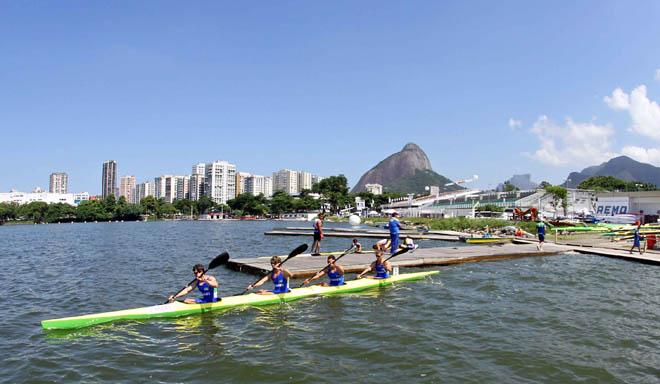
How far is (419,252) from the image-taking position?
27.7 meters

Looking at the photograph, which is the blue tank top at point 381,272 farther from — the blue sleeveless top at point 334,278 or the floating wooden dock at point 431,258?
the floating wooden dock at point 431,258

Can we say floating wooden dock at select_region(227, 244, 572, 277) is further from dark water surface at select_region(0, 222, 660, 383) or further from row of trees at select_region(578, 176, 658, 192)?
row of trees at select_region(578, 176, 658, 192)

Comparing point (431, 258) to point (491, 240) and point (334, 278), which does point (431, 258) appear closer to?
point (334, 278)

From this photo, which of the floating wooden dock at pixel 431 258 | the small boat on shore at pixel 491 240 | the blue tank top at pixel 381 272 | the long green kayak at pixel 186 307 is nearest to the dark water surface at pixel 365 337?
the long green kayak at pixel 186 307

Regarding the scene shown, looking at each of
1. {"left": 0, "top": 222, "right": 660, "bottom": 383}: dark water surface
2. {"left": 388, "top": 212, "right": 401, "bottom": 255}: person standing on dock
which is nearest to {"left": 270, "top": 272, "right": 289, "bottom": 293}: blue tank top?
{"left": 0, "top": 222, "right": 660, "bottom": 383}: dark water surface

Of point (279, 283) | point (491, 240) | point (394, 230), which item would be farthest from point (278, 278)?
point (491, 240)

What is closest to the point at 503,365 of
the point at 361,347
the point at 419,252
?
the point at 361,347

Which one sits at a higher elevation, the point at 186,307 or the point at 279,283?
the point at 279,283

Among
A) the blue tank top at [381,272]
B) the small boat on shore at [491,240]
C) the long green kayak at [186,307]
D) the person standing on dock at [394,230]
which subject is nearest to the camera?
the long green kayak at [186,307]

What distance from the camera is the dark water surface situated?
934 centimetres

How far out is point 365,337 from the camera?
38.5 feet

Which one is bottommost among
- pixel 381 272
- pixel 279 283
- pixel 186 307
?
pixel 186 307

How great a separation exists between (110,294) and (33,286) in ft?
18.1

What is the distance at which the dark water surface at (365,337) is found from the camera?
9.34 meters
